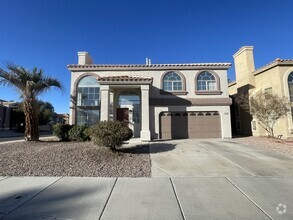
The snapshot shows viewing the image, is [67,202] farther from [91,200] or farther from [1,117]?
[1,117]

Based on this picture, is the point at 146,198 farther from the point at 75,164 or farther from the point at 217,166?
the point at 75,164

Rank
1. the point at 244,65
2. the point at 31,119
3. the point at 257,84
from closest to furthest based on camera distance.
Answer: the point at 31,119 < the point at 257,84 < the point at 244,65

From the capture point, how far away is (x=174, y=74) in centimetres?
1569

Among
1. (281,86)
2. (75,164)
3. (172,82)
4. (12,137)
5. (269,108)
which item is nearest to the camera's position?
(75,164)

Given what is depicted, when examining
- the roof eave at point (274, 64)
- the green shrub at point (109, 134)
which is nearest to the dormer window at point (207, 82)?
the roof eave at point (274, 64)

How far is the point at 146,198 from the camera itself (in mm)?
3904

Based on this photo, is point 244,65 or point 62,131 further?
point 244,65

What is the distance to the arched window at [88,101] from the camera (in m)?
15.6

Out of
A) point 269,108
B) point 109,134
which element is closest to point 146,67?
point 109,134

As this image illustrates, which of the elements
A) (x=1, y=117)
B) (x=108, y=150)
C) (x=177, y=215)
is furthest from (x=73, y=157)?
(x=1, y=117)

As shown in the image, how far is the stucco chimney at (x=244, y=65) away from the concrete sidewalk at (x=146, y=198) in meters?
14.4

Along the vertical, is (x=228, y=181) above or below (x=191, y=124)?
below

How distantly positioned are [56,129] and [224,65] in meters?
14.7

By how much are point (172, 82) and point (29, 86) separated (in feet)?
35.8
